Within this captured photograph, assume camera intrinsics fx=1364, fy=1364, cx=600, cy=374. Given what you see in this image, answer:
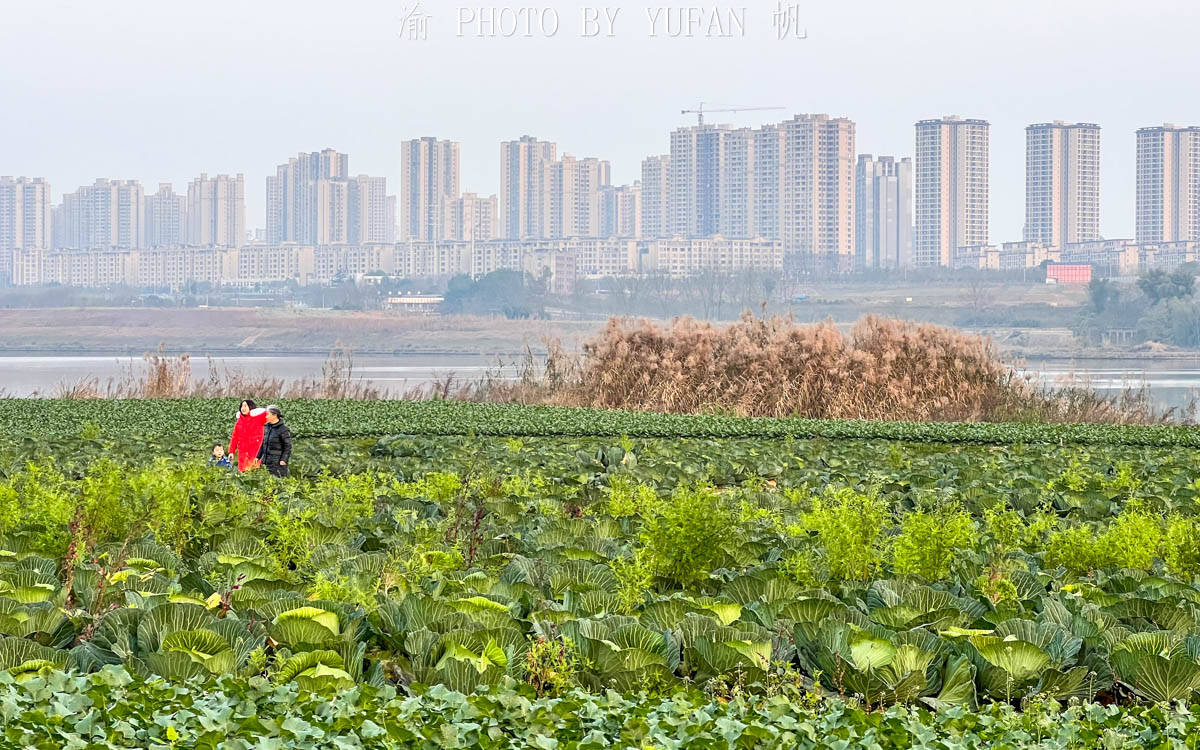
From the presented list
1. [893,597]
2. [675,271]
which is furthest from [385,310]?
[893,597]

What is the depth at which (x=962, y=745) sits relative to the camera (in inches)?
146

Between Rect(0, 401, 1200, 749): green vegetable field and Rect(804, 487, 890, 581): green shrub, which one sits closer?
Rect(0, 401, 1200, 749): green vegetable field

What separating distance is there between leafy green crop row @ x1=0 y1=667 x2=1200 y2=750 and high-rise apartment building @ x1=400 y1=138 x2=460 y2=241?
164 m

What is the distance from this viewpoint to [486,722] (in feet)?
12.6

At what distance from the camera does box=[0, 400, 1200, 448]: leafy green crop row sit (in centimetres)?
1702

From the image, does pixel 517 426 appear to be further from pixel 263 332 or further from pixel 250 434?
pixel 263 332

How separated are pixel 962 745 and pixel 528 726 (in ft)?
3.92

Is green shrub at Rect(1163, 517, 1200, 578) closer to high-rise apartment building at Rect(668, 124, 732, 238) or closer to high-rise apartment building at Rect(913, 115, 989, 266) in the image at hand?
high-rise apartment building at Rect(668, 124, 732, 238)

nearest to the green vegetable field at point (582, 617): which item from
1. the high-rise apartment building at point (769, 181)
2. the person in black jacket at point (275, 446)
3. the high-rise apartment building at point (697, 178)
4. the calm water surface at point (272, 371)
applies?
the person in black jacket at point (275, 446)

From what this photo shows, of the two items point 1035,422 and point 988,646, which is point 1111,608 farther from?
point 1035,422

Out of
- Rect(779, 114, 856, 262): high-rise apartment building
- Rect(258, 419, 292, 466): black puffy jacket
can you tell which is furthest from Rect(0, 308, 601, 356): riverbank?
Rect(258, 419, 292, 466): black puffy jacket

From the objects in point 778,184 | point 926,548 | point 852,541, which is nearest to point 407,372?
point 852,541

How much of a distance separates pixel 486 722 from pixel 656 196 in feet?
539

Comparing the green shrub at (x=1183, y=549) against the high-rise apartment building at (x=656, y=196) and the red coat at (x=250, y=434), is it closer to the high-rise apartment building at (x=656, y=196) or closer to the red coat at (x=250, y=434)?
the red coat at (x=250, y=434)
